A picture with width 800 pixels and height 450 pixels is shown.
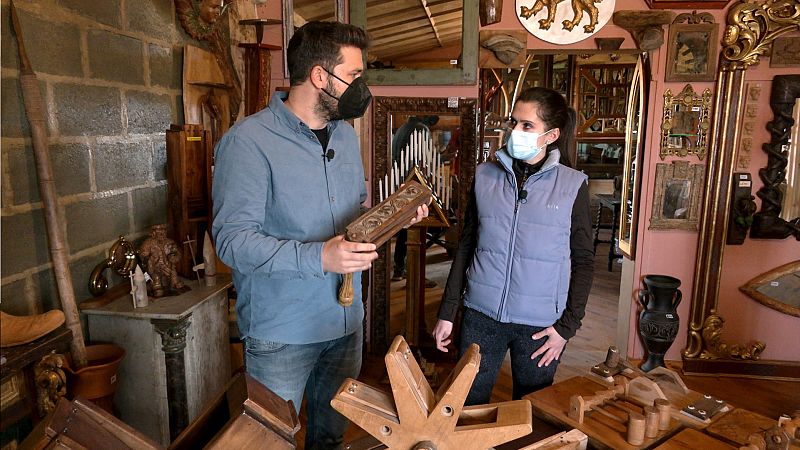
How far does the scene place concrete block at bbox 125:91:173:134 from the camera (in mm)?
2414

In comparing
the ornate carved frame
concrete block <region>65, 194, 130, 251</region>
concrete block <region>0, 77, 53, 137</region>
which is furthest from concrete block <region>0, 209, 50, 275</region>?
the ornate carved frame

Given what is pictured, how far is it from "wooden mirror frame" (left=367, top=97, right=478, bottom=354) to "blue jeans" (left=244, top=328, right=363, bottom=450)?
6.04 feet

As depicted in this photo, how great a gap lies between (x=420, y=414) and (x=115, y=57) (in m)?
2.10

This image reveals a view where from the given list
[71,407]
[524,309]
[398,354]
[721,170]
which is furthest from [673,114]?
[71,407]

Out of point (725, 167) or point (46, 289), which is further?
point (725, 167)

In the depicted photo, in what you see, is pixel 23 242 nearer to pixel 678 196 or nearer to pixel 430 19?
pixel 430 19

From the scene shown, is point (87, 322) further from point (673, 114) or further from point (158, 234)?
point (673, 114)

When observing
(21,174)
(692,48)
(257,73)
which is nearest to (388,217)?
(21,174)

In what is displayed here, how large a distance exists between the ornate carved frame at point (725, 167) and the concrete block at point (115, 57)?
331cm

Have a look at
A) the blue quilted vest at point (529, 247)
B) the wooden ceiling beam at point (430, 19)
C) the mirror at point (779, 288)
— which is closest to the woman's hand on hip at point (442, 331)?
the blue quilted vest at point (529, 247)

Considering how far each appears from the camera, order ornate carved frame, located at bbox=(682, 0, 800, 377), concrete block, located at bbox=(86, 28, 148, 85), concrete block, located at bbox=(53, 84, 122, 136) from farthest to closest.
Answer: ornate carved frame, located at bbox=(682, 0, 800, 377) → concrete block, located at bbox=(86, 28, 148, 85) → concrete block, located at bbox=(53, 84, 122, 136)

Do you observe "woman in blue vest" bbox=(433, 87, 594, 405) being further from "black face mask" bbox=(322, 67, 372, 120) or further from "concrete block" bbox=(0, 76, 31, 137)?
"concrete block" bbox=(0, 76, 31, 137)

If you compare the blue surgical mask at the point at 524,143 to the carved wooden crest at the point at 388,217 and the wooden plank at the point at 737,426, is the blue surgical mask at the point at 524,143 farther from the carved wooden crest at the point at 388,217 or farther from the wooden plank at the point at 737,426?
the wooden plank at the point at 737,426

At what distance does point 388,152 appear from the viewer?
363 cm
